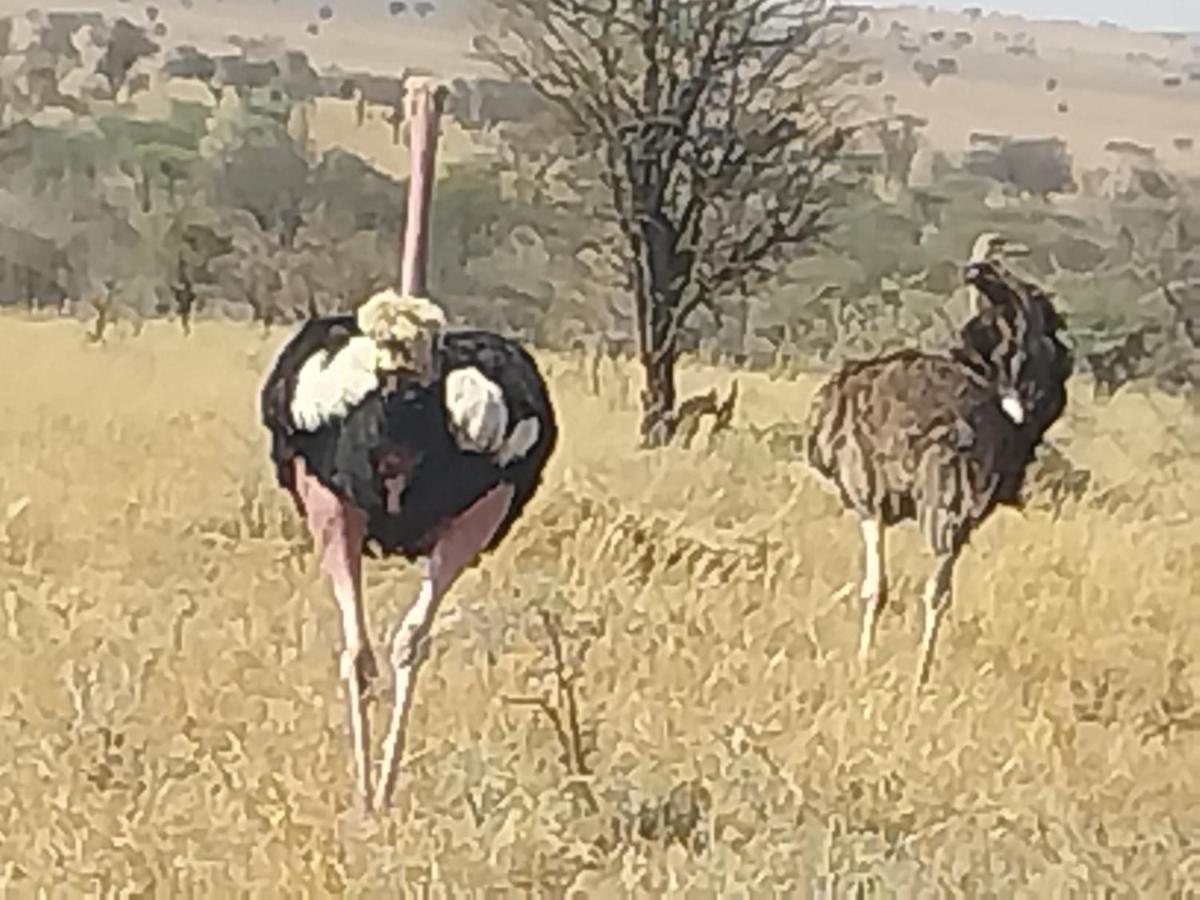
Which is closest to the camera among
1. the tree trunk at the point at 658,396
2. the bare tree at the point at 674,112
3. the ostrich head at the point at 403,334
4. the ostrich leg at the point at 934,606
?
the ostrich head at the point at 403,334

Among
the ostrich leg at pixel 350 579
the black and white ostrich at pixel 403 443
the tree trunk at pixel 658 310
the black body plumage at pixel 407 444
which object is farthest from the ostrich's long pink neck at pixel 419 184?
the tree trunk at pixel 658 310

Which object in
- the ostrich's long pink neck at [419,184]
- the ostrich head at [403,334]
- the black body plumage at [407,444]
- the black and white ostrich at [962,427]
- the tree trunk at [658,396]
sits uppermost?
the ostrich's long pink neck at [419,184]

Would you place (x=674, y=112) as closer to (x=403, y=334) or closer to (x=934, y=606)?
(x=934, y=606)

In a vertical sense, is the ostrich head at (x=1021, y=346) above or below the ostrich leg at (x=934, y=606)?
above

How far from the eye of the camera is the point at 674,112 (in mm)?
15367

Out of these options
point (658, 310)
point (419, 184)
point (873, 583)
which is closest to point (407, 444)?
point (419, 184)

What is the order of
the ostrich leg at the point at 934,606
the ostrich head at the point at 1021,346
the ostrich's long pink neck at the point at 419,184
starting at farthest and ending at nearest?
the ostrich head at the point at 1021,346
the ostrich leg at the point at 934,606
the ostrich's long pink neck at the point at 419,184

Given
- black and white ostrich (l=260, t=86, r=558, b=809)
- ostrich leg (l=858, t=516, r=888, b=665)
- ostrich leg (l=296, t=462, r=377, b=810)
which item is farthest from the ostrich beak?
ostrich leg (l=296, t=462, r=377, b=810)

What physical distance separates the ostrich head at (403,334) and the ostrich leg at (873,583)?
273 cm

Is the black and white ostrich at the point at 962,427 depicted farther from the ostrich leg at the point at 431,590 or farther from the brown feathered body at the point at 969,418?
the ostrich leg at the point at 431,590

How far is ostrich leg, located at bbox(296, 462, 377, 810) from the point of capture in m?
5.83

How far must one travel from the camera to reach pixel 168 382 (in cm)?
1458

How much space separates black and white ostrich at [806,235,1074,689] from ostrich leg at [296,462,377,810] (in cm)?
209

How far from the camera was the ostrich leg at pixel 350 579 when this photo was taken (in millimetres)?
5832
